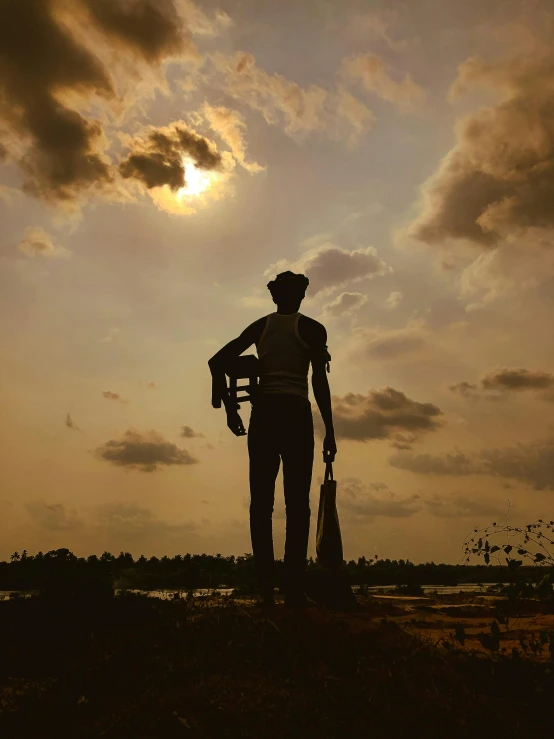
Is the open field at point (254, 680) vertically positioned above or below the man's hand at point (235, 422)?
below

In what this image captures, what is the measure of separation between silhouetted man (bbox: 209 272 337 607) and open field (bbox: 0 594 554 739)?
0.51 m

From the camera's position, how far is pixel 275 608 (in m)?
6.36

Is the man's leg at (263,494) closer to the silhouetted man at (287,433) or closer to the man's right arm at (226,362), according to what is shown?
the silhouetted man at (287,433)

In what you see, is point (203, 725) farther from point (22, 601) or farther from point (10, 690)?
point (22, 601)

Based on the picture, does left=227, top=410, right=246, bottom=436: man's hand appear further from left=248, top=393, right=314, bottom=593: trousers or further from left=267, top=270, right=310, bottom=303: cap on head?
left=267, top=270, right=310, bottom=303: cap on head

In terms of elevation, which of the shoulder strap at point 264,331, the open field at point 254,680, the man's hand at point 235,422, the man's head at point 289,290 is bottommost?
the open field at point 254,680

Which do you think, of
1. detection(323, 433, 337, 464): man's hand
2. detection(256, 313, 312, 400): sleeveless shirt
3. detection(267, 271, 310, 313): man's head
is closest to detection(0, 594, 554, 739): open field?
detection(323, 433, 337, 464): man's hand

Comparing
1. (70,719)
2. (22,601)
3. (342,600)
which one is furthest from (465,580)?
(70,719)

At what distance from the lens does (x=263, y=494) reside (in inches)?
264

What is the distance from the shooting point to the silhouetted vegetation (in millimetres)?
8109

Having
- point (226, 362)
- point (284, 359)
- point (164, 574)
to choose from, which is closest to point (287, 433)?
point (284, 359)

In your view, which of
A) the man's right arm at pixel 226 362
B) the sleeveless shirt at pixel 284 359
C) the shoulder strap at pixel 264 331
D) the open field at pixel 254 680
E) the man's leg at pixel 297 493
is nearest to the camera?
the open field at pixel 254 680

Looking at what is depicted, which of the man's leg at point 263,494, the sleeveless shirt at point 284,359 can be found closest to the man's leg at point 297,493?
the man's leg at point 263,494

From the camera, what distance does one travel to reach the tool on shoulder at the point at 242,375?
22.8ft
